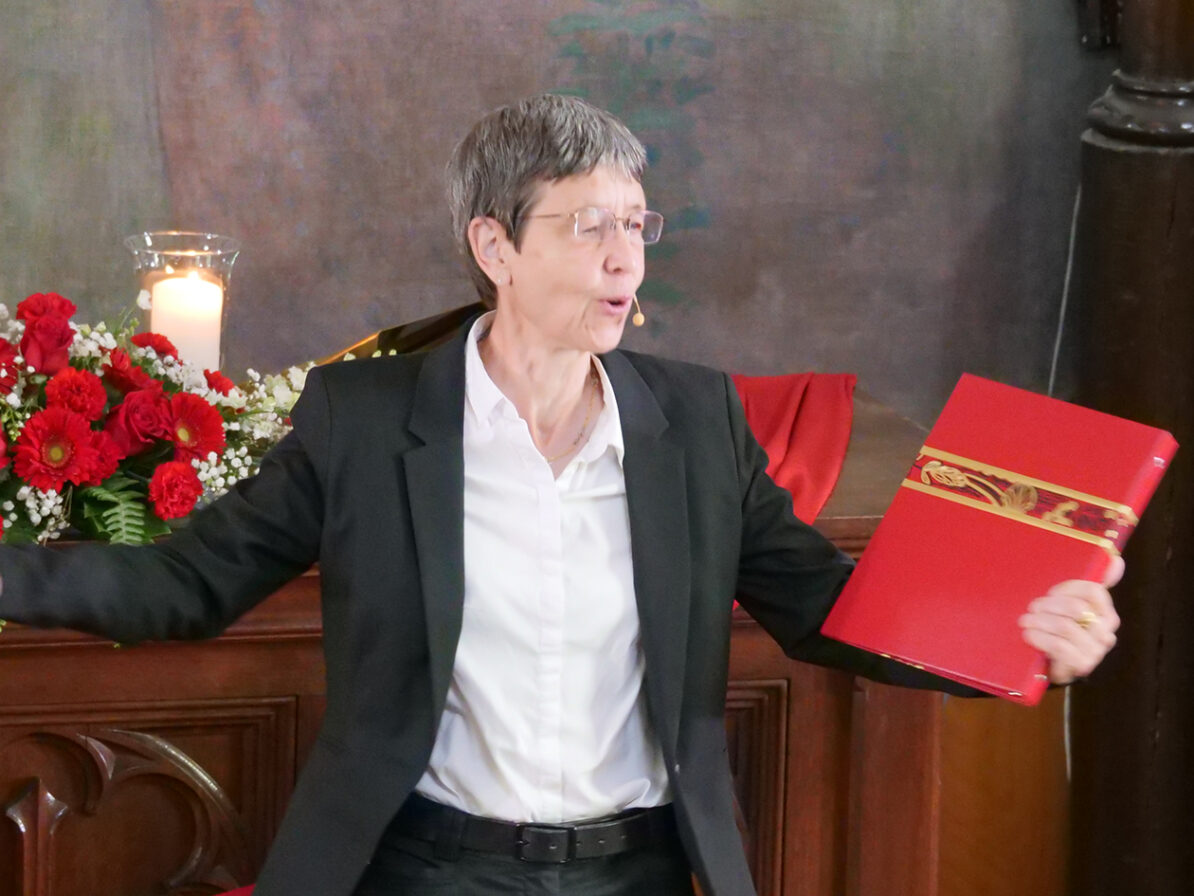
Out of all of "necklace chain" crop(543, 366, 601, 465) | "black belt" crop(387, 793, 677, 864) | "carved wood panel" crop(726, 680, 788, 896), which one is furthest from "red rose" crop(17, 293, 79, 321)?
"carved wood panel" crop(726, 680, 788, 896)

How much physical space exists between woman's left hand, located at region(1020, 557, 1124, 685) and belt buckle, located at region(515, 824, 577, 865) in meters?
0.59

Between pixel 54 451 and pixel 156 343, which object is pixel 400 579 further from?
pixel 156 343

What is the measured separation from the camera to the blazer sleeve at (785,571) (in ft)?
6.16

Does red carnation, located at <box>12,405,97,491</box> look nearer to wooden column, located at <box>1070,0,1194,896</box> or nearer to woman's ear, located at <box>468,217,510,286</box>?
woman's ear, located at <box>468,217,510,286</box>

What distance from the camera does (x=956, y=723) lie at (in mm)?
3434

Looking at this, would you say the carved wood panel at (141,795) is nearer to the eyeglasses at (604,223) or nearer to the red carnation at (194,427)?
the red carnation at (194,427)

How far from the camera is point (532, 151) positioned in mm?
1802

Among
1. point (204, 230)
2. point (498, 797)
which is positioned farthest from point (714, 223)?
point (498, 797)

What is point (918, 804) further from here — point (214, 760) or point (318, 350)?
point (318, 350)

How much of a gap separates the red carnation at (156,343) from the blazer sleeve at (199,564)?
52cm

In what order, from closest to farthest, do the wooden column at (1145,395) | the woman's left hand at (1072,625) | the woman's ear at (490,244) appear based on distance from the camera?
the woman's left hand at (1072,625), the woman's ear at (490,244), the wooden column at (1145,395)

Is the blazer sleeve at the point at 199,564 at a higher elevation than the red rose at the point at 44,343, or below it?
below

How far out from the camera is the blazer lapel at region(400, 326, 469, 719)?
5.68ft

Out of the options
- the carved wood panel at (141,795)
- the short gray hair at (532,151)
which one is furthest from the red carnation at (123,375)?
the short gray hair at (532,151)
